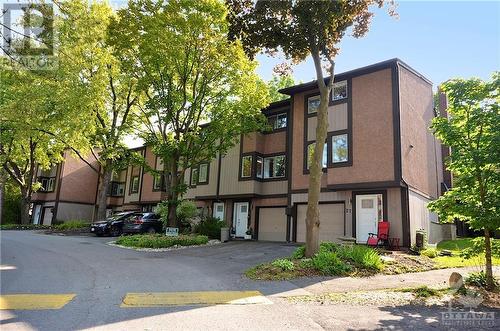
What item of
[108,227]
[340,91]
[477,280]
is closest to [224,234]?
[108,227]

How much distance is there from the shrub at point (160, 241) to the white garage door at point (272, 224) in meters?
4.72

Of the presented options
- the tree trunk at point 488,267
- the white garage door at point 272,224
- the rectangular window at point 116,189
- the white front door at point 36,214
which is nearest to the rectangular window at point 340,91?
the white garage door at point 272,224

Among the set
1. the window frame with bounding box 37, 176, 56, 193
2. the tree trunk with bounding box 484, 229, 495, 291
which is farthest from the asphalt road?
the window frame with bounding box 37, 176, 56, 193

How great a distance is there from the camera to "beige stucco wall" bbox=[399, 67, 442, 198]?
1820cm

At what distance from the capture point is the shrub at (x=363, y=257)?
11.2 meters

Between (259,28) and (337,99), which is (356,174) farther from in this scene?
(259,28)

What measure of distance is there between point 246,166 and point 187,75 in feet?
23.6

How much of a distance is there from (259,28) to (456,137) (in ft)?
25.7

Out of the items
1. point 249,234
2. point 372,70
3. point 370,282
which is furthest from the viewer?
point 249,234

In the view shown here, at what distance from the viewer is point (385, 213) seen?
17.5 metres

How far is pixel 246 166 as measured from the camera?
80.9 feet

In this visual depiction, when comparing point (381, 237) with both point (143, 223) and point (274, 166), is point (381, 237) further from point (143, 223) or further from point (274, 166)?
point (143, 223)

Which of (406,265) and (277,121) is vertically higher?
(277,121)

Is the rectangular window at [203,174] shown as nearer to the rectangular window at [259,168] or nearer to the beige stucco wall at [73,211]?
the rectangular window at [259,168]
